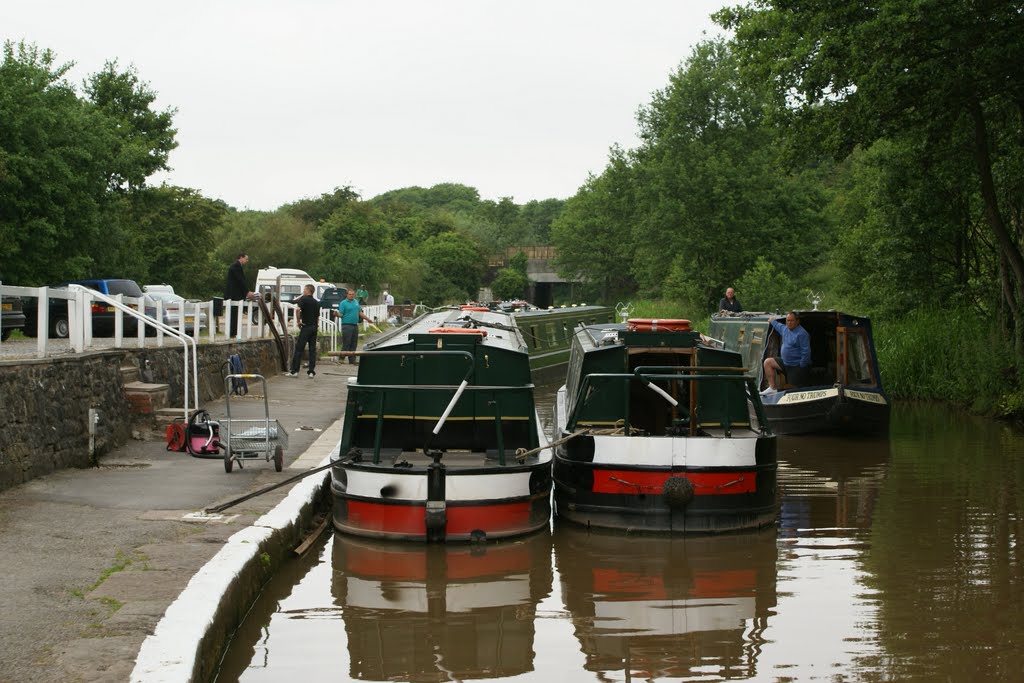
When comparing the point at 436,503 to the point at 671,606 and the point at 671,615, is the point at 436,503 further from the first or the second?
the point at 671,615

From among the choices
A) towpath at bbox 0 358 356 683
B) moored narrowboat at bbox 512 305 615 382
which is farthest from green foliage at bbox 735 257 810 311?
towpath at bbox 0 358 356 683

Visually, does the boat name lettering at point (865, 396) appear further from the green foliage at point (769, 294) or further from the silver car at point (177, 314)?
the green foliage at point (769, 294)

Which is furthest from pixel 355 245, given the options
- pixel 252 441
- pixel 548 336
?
pixel 252 441

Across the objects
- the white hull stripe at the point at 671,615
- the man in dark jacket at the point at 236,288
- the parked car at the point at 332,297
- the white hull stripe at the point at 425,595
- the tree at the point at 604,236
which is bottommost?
the white hull stripe at the point at 671,615

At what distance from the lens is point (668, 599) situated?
7945 millimetres

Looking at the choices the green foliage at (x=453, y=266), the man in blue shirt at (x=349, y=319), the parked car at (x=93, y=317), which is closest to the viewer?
the man in blue shirt at (x=349, y=319)

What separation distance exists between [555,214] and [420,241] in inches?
2109

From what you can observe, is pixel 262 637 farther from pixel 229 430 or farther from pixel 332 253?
pixel 332 253

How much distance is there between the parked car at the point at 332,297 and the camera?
38.5m

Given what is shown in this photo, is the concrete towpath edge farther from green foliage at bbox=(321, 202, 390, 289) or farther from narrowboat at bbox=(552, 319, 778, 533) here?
green foliage at bbox=(321, 202, 390, 289)

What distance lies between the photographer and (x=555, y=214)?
147375mm

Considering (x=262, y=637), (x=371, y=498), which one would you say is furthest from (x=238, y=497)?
(x=262, y=637)

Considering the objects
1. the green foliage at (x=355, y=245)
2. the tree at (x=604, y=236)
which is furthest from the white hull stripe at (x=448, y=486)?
the tree at (x=604, y=236)

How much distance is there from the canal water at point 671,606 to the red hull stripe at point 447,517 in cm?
17
